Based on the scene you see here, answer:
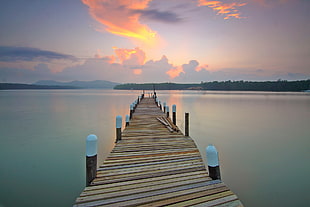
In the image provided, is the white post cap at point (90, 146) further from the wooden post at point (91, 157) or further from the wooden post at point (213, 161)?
the wooden post at point (213, 161)

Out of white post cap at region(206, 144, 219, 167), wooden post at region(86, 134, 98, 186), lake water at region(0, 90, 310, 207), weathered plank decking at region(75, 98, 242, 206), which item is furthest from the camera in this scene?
lake water at region(0, 90, 310, 207)

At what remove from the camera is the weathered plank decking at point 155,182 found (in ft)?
10.3

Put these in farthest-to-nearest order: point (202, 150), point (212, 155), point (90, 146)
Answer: point (202, 150)
point (90, 146)
point (212, 155)

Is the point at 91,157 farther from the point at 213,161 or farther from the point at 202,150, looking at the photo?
the point at 202,150

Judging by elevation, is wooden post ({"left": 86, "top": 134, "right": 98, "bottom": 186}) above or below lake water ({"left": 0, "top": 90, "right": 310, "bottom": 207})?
above

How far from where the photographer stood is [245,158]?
8.22 meters

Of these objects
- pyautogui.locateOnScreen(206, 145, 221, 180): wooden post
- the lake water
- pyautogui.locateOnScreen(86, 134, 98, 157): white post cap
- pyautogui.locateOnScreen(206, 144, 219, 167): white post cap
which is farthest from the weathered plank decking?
the lake water

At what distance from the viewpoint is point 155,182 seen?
378 cm

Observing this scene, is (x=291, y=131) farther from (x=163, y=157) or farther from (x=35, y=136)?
(x=35, y=136)

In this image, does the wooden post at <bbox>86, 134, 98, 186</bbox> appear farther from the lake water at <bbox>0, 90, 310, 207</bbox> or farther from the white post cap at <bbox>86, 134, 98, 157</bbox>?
the lake water at <bbox>0, 90, 310, 207</bbox>

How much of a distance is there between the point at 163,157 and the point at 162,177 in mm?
1237

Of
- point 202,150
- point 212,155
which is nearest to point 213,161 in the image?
point 212,155

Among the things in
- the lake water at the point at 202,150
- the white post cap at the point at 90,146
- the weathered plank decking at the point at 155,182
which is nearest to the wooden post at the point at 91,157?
the white post cap at the point at 90,146

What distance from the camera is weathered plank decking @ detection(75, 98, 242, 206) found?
3146 mm
